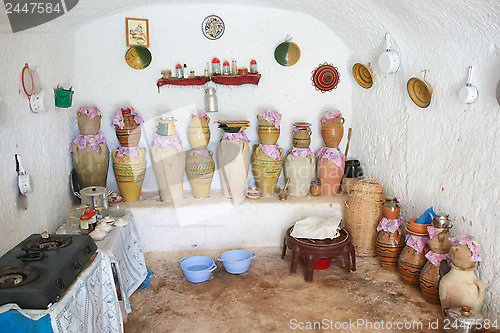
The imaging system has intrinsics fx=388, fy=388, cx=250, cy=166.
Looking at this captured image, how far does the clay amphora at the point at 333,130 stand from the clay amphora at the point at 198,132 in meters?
1.21

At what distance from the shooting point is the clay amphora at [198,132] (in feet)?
12.2

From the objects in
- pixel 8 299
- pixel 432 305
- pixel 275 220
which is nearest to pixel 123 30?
pixel 275 220

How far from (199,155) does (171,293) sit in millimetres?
1312

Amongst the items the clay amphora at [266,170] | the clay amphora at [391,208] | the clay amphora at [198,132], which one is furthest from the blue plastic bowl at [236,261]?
the clay amphora at [391,208]

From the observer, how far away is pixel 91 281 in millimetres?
2150

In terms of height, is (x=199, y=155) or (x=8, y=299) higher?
(x=199, y=155)

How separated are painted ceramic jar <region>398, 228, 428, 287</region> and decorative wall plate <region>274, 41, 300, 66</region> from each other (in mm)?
2087

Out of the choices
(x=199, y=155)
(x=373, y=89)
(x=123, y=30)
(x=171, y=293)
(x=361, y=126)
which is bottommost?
(x=171, y=293)

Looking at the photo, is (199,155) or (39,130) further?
(199,155)

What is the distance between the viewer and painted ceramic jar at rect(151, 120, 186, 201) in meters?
3.65

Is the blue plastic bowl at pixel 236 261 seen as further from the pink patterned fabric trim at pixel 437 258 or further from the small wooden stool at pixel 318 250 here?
the pink patterned fabric trim at pixel 437 258

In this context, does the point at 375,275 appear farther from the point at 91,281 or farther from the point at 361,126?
the point at 91,281

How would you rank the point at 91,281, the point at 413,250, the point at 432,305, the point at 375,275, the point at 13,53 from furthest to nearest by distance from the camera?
1. the point at 375,275
2. the point at 413,250
3. the point at 432,305
4. the point at 13,53
5. the point at 91,281

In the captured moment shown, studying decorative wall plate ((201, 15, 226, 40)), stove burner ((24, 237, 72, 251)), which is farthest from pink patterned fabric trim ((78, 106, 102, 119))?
stove burner ((24, 237, 72, 251))
